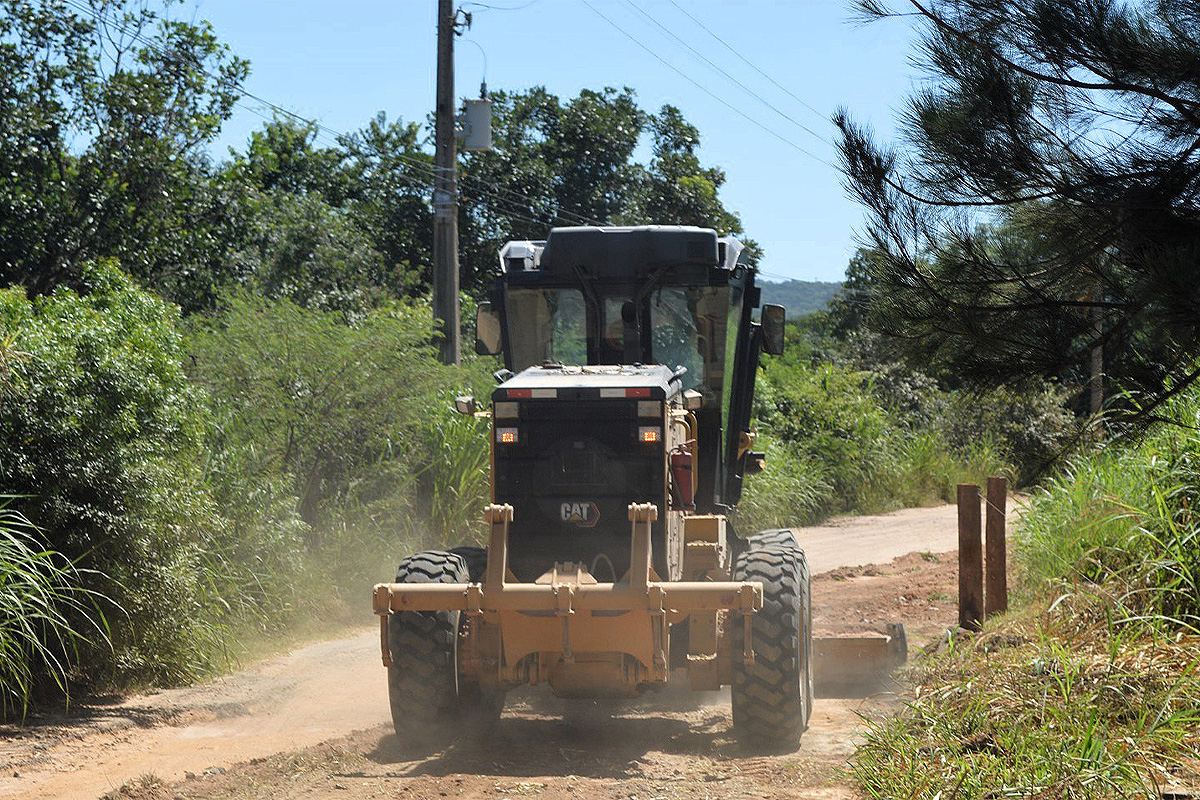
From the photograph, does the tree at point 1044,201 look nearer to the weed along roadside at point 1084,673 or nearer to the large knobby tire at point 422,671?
the weed along roadside at point 1084,673

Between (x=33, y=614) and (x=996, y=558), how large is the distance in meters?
6.23

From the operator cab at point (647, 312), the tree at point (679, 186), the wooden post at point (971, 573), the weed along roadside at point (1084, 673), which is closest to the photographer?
the weed along roadside at point (1084, 673)

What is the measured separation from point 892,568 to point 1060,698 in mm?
8446

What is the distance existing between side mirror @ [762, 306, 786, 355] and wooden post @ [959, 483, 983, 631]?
1817mm

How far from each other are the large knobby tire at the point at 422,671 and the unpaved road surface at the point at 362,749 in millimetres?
176

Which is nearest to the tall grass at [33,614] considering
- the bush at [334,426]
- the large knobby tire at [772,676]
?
the bush at [334,426]

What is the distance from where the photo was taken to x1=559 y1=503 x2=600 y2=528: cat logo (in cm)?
699

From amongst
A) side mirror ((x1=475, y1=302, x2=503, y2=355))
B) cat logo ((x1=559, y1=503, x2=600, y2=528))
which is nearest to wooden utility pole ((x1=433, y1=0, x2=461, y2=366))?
side mirror ((x1=475, y1=302, x2=503, y2=355))

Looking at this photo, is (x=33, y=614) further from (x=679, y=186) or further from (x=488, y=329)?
(x=679, y=186)

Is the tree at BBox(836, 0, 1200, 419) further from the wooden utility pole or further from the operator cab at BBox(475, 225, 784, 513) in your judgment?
the wooden utility pole

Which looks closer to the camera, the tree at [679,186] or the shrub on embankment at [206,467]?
the shrub on embankment at [206,467]

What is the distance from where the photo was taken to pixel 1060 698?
6.01 metres

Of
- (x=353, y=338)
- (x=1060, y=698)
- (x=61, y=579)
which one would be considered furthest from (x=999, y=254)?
(x=353, y=338)

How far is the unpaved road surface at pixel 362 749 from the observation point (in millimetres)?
6008
